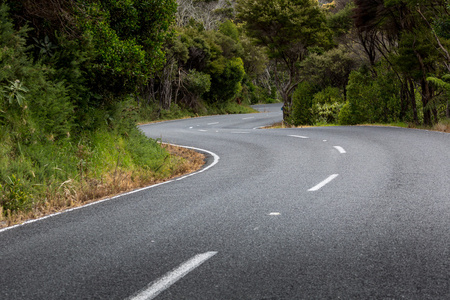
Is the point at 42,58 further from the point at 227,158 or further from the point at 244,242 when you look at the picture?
the point at 244,242

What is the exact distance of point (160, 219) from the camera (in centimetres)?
610

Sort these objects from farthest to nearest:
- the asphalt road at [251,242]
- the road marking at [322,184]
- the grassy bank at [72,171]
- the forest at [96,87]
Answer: the forest at [96,87], the road marking at [322,184], the grassy bank at [72,171], the asphalt road at [251,242]

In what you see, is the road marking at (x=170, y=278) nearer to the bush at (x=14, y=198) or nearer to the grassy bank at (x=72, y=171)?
the grassy bank at (x=72, y=171)

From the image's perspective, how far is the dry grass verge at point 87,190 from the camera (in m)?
6.88

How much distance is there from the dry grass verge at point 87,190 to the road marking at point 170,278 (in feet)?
10.8

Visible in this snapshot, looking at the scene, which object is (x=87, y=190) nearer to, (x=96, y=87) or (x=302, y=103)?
(x=96, y=87)

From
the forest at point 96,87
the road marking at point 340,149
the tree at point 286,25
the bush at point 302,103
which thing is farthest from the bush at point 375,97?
the road marking at point 340,149

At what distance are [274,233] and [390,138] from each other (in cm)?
1168

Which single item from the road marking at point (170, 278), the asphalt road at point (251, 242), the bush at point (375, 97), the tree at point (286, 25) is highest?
the tree at point (286, 25)

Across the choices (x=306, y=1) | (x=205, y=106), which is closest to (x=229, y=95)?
(x=205, y=106)

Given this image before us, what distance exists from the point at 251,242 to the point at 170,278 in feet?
4.01

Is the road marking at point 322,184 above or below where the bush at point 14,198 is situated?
below

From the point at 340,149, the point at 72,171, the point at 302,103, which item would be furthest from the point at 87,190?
the point at 302,103

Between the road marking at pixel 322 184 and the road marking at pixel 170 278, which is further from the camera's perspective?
the road marking at pixel 322 184
